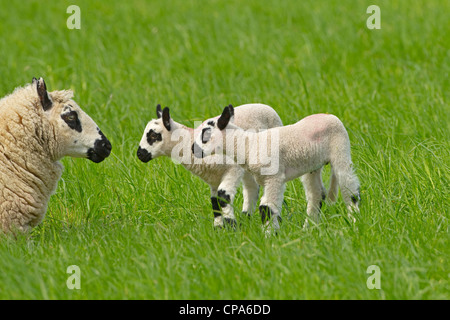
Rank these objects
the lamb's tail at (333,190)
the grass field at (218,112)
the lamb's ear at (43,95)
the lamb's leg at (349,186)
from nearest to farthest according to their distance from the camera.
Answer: the grass field at (218,112) → the lamb's leg at (349,186) → the lamb's ear at (43,95) → the lamb's tail at (333,190)

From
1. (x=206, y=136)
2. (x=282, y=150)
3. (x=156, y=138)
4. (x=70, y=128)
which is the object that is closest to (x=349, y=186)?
(x=282, y=150)

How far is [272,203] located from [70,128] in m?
1.65

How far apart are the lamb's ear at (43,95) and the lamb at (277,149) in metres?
1.17

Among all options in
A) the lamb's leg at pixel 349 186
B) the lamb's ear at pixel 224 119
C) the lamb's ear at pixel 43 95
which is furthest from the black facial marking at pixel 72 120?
the lamb's leg at pixel 349 186

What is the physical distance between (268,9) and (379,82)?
4.37 metres

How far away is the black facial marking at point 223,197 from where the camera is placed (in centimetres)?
570

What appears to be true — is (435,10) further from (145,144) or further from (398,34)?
(145,144)

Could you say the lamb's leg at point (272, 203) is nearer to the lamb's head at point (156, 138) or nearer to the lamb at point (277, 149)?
the lamb at point (277, 149)

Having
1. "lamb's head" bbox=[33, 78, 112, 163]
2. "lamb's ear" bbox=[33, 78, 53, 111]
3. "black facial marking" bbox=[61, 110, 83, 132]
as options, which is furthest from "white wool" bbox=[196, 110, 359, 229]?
"lamb's ear" bbox=[33, 78, 53, 111]

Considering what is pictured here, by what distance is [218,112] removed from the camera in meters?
8.77

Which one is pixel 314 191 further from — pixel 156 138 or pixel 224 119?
pixel 156 138

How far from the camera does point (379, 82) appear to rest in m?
9.70

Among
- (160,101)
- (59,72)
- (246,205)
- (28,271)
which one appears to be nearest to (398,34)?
(160,101)

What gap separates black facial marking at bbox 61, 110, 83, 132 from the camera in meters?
5.77
